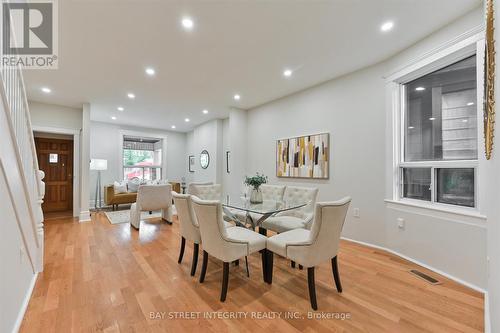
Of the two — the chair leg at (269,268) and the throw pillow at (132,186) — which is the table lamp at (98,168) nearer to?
the throw pillow at (132,186)

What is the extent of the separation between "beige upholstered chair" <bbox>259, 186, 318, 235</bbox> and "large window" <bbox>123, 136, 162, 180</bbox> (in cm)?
642

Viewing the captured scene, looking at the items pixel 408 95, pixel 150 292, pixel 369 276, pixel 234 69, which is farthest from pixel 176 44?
pixel 369 276

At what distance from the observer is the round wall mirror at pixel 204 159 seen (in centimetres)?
683

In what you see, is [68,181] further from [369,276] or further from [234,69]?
[369,276]

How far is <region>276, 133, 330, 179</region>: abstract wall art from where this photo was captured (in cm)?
371

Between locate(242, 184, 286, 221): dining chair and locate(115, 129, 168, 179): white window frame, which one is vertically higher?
locate(115, 129, 168, 179): white window frame

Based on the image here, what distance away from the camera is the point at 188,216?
2379mm

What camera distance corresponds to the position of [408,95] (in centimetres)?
290

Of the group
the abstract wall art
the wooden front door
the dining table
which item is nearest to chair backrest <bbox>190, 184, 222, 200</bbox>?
the dining table

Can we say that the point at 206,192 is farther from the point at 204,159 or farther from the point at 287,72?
the point at 204,159

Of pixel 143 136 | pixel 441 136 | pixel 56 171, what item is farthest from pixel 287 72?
pixel 56 171

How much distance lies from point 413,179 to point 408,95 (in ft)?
3.89

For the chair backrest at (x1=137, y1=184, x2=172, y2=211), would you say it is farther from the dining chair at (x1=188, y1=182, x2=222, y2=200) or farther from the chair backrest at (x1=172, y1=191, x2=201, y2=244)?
the chair backrest at (x1=172, y1=191, x2=201, y2=244)

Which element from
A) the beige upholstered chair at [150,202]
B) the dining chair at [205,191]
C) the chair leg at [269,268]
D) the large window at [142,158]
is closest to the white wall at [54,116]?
the large window at [142,158]
